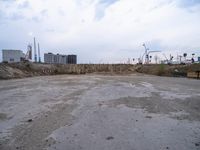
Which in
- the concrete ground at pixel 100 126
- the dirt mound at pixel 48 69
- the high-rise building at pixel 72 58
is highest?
the high-rise building at pixel 72 58

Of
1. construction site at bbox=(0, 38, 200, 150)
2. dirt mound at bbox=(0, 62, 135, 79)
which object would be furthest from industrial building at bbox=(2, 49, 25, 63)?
construction site at bbox=(0, 38, 200, 150)

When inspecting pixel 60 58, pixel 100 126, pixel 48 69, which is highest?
pixel 60 58

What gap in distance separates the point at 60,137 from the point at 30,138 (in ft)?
2.35

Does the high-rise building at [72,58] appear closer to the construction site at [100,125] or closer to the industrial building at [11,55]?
the industrial building at [11,55]

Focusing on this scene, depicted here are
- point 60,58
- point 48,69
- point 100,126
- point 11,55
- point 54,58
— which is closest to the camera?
point 100,126

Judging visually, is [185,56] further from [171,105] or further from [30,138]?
[30,138]

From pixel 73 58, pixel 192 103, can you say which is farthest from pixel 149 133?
pixel 73 58

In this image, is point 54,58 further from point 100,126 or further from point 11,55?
point 100,126

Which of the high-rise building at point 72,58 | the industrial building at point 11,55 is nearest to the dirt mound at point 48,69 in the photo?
A: the industrial building at point 11,55

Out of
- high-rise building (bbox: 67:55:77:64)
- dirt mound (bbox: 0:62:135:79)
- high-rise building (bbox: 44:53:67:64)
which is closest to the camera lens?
dirt mound (bbox: 0:62:135:79)

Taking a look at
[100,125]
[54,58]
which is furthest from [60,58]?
[100,125]

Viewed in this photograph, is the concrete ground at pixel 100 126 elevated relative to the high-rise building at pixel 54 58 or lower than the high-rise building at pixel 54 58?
lower

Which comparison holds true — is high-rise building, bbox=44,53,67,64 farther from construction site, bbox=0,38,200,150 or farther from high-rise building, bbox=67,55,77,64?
construction site, bbox=0,38,200,150

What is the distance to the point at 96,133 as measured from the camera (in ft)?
21.7
